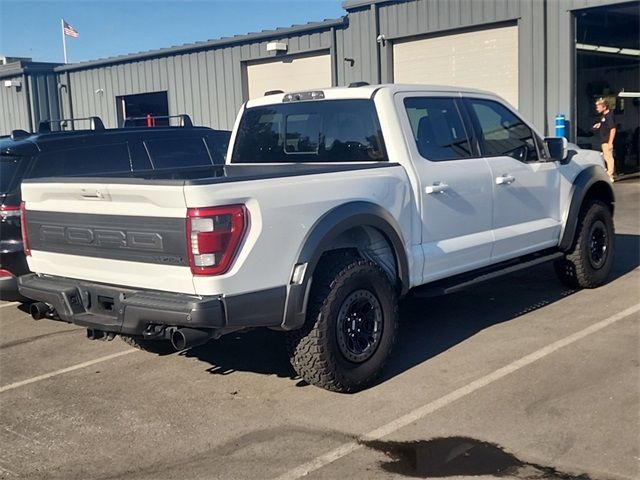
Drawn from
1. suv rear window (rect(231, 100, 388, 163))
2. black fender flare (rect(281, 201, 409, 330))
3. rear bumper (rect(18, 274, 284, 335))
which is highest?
suv rear window (rect(231, 100, 388, 163))

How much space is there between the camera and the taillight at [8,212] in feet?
20.6

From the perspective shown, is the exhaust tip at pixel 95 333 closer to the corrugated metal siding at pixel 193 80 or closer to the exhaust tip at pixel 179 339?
the exhaust tip at pixel 179 339

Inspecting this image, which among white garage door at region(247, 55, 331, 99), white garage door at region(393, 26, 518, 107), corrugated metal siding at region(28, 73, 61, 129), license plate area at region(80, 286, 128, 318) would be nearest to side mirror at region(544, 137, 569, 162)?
license plate area at region(80, 286, 128, 318)

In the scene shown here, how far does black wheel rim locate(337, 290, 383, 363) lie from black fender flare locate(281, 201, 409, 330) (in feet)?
1.13

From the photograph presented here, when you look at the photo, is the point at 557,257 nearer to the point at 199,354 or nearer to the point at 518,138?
the point at 518,138

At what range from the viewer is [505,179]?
20.0ft

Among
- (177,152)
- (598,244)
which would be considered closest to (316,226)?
(177,152)

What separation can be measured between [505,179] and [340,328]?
2249 mm

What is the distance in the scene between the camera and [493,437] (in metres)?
4.05

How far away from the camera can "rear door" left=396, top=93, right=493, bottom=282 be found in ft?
17.8

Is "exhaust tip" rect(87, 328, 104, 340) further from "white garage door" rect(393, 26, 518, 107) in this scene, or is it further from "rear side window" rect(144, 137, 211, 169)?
"white garage door" rect(393, 26, 518, 107)

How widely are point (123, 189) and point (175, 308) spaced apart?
0.79 metres

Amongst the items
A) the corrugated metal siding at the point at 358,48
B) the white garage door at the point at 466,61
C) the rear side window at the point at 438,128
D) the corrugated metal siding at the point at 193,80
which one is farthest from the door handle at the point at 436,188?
the corrugated metal siding at the point at 193,80

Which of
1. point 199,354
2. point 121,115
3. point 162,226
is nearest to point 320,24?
point 121,115
